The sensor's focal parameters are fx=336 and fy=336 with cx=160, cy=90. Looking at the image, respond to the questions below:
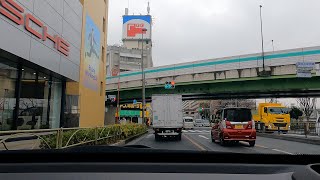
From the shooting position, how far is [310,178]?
1.74 m

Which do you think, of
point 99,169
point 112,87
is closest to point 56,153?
point 99,169

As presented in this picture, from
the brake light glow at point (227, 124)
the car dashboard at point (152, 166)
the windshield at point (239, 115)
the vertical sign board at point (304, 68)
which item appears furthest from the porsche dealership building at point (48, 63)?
the vertical sign board at point (304, 68)

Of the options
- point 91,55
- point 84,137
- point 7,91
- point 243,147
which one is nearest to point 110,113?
point 91,55

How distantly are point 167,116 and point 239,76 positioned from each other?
539 inches

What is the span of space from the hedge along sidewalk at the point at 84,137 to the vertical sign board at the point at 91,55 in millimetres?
6601

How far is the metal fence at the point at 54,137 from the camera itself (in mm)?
7330

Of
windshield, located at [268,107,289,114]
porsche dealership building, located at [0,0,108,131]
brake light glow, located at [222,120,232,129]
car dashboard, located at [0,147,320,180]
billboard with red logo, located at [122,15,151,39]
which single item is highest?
billboard with red logo, located at [122,15,151,39]

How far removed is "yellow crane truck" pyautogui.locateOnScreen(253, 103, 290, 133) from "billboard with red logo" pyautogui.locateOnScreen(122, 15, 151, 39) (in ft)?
282

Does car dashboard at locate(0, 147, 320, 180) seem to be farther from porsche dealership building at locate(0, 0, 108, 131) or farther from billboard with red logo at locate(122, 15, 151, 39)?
billboard with red logo at locate(122, 15, 151, 39)

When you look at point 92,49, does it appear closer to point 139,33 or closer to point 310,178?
point 310,178

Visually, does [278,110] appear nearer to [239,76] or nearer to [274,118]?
[274,118]

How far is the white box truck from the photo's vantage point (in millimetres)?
22953

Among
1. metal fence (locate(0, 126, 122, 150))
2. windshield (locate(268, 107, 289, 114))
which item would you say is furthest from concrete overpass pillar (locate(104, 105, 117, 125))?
metal fence (locate(0, 126, 122, 150))

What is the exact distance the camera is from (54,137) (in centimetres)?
1000
